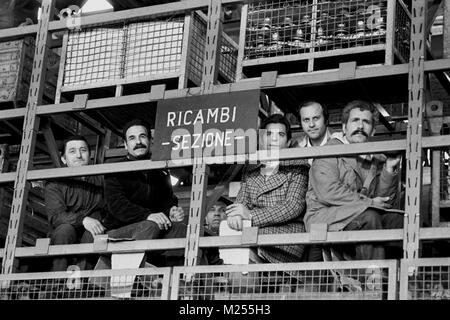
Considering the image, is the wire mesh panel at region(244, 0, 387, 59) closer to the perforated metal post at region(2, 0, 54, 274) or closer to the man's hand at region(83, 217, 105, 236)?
the man's hand at region(83, 217, 105, 236)

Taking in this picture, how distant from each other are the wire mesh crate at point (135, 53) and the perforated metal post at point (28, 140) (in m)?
0.25

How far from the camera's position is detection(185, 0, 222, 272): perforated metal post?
9.66 m

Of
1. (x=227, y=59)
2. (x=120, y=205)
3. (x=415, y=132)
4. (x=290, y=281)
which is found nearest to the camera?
(x=290, y=281)

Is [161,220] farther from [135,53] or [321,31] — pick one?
[321,31]

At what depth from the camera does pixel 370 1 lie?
9.83 metres

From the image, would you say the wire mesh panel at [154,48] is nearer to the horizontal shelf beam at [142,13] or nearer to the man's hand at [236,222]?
the horizontal shelf beam at [142,13]

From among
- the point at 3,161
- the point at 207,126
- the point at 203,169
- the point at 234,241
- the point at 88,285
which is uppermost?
the point at 207,126

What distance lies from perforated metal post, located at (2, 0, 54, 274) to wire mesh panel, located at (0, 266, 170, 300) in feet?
1.14

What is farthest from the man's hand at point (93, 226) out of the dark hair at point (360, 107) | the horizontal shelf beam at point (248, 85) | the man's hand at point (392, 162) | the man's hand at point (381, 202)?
the man's hand at point (392, 162)

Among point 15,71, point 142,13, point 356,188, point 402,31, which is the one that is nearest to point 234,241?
point 356,188

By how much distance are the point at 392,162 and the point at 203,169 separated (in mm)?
1773

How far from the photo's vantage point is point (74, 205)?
1088cm
